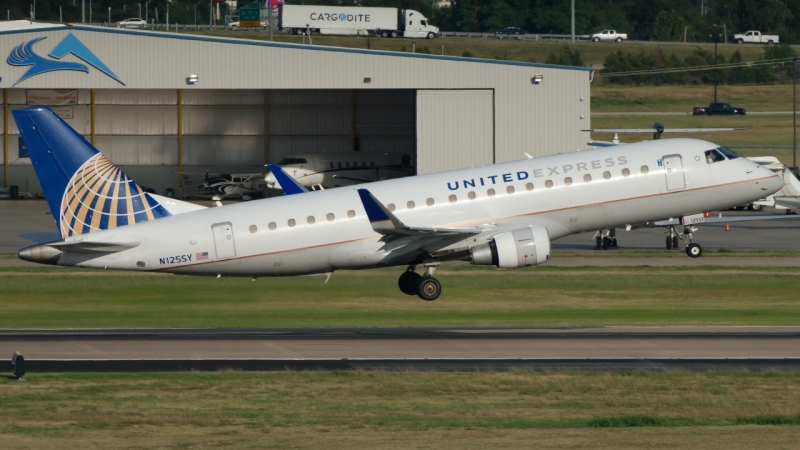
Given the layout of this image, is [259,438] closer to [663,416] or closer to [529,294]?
[663,416]

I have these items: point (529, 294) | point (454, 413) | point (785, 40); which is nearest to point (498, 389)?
point (454, 413)

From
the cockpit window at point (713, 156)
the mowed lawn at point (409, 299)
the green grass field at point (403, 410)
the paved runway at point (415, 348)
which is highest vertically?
the cockpit window at point (713, 156)

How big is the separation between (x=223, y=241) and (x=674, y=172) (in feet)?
48.9

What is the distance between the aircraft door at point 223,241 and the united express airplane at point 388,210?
32 mm

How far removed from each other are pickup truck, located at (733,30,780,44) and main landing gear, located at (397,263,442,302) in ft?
518

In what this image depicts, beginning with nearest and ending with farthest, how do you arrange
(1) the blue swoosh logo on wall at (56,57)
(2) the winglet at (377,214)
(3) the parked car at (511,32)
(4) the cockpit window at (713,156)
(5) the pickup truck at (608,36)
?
(2) the winglet at (377,214) → (4) the cockpit window at (713,156) → (1) the blue swoosh logo on wall at (56,57) → (3) the parked car at (511,32) → (5) the pickup truck at (608,36)

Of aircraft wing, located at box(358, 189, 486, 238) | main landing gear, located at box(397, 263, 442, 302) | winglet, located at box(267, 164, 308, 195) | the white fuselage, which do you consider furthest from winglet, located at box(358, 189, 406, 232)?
winglet, located at box(267, 164, 308, 195)

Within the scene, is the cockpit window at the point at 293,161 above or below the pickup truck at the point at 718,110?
below

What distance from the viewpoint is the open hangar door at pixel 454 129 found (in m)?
78.2

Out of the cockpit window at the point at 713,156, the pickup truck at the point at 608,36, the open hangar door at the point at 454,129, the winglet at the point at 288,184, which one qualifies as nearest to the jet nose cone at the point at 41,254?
the winglet at the point at 288,184

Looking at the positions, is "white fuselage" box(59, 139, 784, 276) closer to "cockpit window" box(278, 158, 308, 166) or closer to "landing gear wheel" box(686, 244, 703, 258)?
"landing gear wheel" box(686, 244, 703, 258)

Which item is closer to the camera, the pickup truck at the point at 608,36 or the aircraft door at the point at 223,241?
the aircraft door at the point at 223,241

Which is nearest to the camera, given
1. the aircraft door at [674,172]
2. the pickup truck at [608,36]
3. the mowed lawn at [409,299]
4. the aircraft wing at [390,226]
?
the aircraft wing at [390,226]

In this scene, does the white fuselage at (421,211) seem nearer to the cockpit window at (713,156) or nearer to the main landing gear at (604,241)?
the cockpit window at (713,156)
